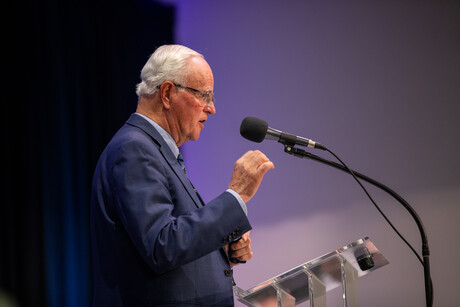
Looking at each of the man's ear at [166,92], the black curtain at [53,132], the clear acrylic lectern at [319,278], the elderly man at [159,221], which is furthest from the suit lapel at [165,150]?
the black curtain at [53,132]

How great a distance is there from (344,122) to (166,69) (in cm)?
214

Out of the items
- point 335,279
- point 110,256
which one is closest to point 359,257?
point 335,279

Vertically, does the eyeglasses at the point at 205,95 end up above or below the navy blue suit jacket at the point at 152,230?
above

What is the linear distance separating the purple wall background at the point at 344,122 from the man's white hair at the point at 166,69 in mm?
1988

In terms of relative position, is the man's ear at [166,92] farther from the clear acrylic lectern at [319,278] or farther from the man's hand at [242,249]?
the clear acrylic lectern at [319,278]

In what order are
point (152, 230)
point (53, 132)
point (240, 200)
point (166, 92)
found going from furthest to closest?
1. point (53, 132)
2. point (166, 92)
3. point (240, 200)
4. point (152, 230)

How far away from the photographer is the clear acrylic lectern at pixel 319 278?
162 centimetres

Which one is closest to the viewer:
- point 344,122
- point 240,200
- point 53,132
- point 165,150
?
point 240,200

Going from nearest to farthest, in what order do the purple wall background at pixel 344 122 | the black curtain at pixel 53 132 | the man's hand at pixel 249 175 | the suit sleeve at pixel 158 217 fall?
the suit sleeve at pixel 158 217 < the man's hand at pixel 249 175 < the black curtain at pixel 53 132 < the purple wall background at pixel 344 122

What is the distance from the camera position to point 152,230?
1395mm

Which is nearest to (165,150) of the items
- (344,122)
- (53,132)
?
(53,132)

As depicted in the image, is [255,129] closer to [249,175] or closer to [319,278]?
[249,175]

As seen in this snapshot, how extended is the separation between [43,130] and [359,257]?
2140 millimetres

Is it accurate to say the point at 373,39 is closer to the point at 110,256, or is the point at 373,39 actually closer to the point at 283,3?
the point at 283,3
